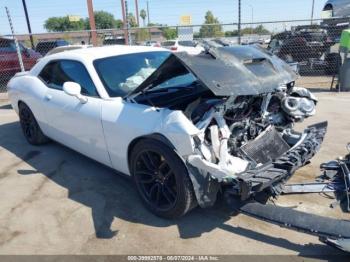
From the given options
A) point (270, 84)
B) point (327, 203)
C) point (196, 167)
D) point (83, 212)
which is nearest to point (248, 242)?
point (196, 167)

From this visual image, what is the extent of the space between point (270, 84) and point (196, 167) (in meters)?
1.11

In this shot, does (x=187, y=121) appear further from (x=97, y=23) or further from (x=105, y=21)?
(x=105, y=21)

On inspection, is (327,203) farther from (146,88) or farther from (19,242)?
(19,242)

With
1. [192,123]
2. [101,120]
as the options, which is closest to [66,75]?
[101,120]

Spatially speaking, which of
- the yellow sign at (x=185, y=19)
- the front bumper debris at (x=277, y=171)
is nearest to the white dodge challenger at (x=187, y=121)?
the front bumper debris at (x=277, y=171)

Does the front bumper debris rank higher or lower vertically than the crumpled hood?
lower

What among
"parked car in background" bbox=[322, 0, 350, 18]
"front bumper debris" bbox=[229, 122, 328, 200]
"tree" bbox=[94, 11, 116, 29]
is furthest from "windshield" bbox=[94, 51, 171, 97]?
"tree" bbox=[94, 11, 116, 29]

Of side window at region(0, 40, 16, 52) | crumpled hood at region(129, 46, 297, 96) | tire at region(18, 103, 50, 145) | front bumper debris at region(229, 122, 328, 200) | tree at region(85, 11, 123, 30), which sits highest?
crumpled hood at region(129, 46, 297, 96)

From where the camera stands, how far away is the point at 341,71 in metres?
8.62

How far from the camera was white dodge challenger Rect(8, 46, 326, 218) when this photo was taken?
3014mm

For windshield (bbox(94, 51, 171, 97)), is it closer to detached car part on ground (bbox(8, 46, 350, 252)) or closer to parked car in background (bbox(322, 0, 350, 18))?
detached car part on ground (bbox(8, 46, 350, 252))

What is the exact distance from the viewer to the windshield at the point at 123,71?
3.95 meters

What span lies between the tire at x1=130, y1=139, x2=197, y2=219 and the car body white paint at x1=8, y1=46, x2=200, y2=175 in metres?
0.11

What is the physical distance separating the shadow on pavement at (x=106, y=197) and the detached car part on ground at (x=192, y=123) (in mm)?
208
